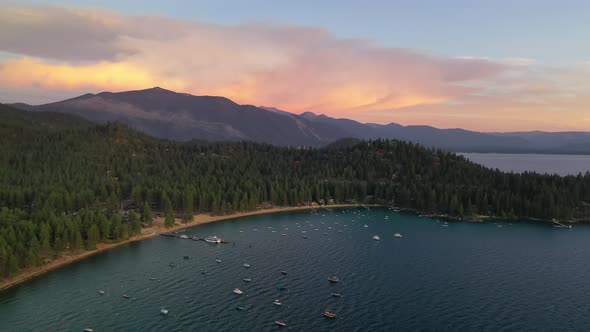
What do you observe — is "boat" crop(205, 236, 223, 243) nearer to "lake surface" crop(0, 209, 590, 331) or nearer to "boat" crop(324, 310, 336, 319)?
"lake surface" crop(0, 209, 590, 331)

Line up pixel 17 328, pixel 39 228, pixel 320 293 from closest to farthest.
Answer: pixel 17 328, pixel 320 293, pixel 39 228

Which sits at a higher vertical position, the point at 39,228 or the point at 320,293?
the point at 39,228

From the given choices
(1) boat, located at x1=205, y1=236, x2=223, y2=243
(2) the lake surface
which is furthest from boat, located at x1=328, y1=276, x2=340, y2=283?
(1) boat, located at x1=205, y1=236, x2=223, y2=243

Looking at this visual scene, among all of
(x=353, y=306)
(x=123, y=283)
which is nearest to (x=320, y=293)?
(x=353, y=306)

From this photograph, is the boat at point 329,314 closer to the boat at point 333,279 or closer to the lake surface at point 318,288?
the lake surface at point 318,288

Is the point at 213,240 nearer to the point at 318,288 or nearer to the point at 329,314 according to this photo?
the point at 318,288

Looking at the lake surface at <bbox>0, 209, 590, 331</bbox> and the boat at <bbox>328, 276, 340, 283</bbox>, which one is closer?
the lake surface at <bbox>0, 209, 590, 331</bbox>

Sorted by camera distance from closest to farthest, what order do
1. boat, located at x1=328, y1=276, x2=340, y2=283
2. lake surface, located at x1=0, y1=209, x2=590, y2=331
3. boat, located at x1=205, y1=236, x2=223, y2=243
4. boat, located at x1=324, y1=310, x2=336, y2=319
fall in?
lake surface, located at x1=0, y1=209, x2=590, y2=331 < boat, located at x1=324, y1=310, x2=336, y2=319 < boat, located at x1=328, y1=276, x2=340, y2=283 < boat, located at x1=205, y1=236, x2=223, y2=243

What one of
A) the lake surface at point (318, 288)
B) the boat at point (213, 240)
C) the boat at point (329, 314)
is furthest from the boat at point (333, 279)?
the boat at point (213, 240)

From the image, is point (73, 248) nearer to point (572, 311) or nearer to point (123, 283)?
point (123, 283)
